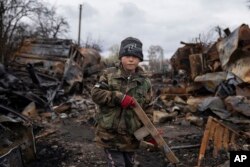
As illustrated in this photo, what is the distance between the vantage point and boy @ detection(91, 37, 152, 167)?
352cm

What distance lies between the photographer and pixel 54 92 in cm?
1148

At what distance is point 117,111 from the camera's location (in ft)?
11.6

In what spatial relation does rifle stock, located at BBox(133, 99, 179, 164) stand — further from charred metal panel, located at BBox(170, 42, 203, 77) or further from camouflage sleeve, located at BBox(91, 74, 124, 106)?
charred metal panel, located at BBox(170, 42, 203, 77)

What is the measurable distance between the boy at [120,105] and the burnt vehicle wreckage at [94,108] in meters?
0.50

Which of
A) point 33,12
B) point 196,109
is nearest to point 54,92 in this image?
point 196,109

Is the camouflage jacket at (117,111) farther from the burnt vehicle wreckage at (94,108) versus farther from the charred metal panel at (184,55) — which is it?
→ the charred metal panel at (184,55)

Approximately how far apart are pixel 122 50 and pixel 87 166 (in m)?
2.55

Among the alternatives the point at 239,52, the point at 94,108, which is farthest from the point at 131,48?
the point at 94,108

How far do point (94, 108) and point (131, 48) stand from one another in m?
7.94

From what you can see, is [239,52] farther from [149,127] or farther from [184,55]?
[149,127]

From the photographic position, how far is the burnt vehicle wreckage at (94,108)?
538 centimetres

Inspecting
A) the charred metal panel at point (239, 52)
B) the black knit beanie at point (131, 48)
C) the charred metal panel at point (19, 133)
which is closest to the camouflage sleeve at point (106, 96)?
the black knit beanie at point (131, 48)

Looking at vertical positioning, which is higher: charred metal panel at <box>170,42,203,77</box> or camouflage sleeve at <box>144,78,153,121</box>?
charred metal panel at <box>170,42,203,77</box>

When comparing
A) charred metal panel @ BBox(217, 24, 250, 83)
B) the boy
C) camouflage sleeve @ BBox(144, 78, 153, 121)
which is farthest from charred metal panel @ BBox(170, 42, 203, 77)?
the boy
